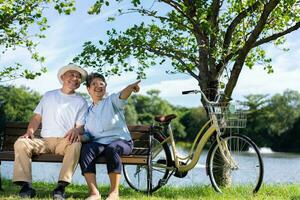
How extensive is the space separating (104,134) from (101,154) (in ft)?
0.81

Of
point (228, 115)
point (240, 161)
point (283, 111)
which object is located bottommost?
point (240, 161)

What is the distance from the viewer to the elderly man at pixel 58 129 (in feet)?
18.7

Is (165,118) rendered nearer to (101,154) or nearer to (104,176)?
(101,154)

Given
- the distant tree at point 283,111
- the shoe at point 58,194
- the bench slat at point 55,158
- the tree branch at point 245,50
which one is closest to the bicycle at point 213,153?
the bench slat at point 55,158

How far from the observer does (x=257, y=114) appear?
7519 cm

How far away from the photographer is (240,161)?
6703mm

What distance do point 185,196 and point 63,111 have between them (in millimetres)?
1826

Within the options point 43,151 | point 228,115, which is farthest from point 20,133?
point 228,115

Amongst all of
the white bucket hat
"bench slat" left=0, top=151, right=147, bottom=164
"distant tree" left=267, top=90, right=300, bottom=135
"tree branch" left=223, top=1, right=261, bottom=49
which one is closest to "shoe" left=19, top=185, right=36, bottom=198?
"bench slat" left=0, top=151, right=147, bottom=164

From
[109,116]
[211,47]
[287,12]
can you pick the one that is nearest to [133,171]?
[109,116]

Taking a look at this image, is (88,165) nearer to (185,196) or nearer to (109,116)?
(109,116)

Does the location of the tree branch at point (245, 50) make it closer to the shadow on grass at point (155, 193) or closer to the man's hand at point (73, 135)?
the shadow on grass at point (155, 193)

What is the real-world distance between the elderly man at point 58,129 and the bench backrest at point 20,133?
79cm

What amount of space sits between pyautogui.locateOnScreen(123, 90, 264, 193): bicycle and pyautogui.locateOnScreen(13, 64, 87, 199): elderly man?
3.77 ft
